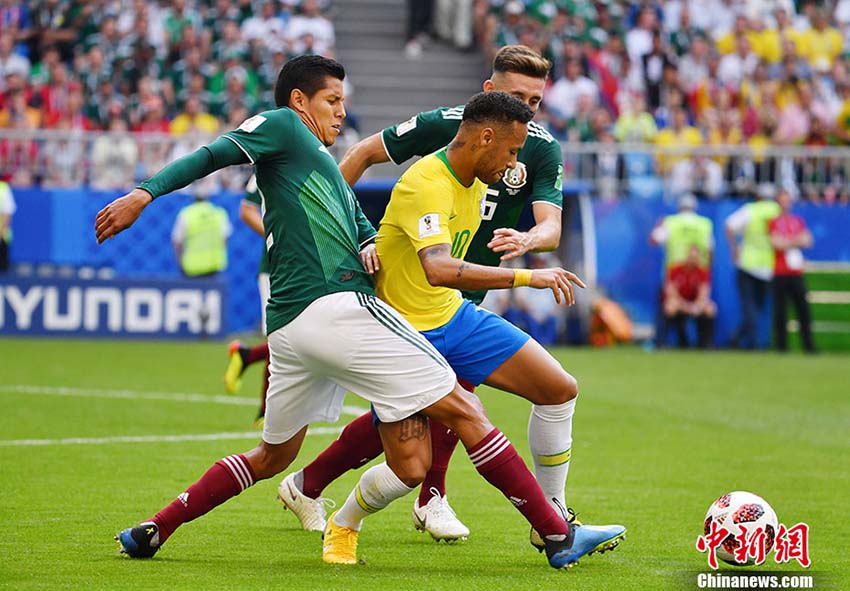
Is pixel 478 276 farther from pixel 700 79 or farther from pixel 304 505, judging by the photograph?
pixel 700 79

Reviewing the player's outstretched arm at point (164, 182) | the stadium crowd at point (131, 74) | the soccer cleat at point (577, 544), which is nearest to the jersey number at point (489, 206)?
the player's outstretched arm at point (164, 182)

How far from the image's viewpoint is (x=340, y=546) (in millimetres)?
6895

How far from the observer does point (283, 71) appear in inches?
273

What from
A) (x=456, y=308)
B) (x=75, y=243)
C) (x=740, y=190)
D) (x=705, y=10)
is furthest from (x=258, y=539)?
(x=705, y=10)

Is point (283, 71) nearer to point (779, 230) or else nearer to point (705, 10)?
point (779, 230)

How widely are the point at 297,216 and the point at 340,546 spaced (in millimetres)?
1575

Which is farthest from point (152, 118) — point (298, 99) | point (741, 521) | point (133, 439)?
point (741, 521)

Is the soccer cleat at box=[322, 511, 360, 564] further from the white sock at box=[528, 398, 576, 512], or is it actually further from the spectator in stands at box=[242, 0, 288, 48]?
the spectator in stands at box=[242, 0, 288, 48]

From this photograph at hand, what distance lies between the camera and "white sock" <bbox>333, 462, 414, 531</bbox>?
670cm

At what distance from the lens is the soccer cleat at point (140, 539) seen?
671cm

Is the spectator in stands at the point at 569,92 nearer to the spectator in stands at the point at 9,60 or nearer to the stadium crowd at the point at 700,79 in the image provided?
the stadium crowd at the point at 700,79

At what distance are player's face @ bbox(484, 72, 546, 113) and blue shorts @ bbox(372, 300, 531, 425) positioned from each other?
53.3 inches

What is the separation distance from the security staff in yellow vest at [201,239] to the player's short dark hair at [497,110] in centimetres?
1517

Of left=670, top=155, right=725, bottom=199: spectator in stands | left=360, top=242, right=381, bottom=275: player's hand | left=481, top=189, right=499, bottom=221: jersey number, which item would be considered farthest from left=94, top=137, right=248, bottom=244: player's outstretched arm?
left=670, top=155, right=725, bottom=199: spectator in stands
